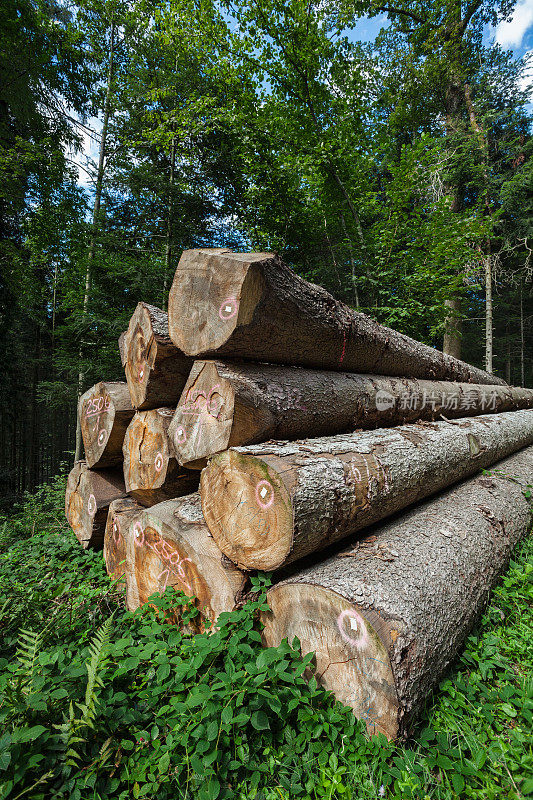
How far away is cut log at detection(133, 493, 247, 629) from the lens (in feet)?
6.13

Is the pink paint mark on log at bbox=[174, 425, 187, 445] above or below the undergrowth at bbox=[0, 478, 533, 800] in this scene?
above

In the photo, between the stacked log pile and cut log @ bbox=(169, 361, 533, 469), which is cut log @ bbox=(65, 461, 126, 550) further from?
cut log @ bbox=(169, 361, 533, 469)

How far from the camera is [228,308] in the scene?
2084 mm

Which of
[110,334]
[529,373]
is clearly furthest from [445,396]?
[529,373]

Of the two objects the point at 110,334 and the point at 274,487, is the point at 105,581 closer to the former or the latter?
the point at 274,487

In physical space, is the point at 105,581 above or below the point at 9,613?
below

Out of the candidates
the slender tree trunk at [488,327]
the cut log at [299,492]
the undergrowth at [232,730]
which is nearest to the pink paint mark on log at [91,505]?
the undergrowth at [232,730]

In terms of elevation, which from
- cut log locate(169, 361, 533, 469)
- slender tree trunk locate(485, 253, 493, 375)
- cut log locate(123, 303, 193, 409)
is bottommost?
cut log locate(169, 361, 533, 469)

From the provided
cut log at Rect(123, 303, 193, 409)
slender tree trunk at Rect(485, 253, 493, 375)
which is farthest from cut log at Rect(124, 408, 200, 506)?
slender tree trunk at Rect(485, 253, 493, 375)

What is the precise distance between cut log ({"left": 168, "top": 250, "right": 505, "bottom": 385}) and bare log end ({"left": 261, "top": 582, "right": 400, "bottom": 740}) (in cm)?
148

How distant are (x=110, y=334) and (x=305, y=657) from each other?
6.67 m

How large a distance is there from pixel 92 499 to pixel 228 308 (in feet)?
8.10

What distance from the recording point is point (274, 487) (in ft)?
5.31

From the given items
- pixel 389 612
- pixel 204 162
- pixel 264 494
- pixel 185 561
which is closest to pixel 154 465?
pixel 185 561
